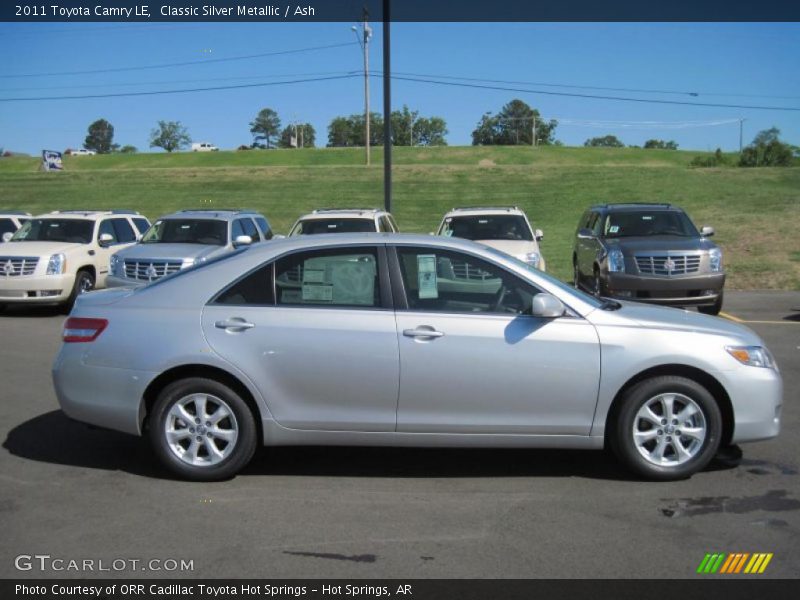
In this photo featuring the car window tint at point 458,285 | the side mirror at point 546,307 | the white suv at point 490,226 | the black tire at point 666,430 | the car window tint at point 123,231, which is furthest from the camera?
the car window tint at point 123,231

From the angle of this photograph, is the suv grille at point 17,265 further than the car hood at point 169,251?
Yes

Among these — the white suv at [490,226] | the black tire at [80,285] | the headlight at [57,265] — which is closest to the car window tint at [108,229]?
the black tire at [80,285]

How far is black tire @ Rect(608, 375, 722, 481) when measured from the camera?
17.5 feet

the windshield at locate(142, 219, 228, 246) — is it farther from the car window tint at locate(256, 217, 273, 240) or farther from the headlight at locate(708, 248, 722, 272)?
the headlight at locate(708, 248, 722, 272)

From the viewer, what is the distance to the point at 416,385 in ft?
17.4

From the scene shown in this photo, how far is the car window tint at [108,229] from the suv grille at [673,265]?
32.7ft

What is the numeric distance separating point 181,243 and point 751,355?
35.3 ft

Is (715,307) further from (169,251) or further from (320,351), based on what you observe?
(320,351)

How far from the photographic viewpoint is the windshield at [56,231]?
15.1m

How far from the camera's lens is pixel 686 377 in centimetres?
543

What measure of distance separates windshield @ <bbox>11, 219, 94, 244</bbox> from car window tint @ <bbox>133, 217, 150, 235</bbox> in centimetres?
188

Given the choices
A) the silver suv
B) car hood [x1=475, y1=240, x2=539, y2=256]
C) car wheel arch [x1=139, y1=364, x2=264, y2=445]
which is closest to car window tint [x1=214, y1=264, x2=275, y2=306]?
car wheel arch [x1=139, y1=364, x2=264, y2=445]

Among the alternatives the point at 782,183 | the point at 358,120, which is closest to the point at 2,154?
the point at 358,120

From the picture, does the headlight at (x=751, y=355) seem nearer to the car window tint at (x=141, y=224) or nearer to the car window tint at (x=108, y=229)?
the car window tint at (x=108, y=229)
